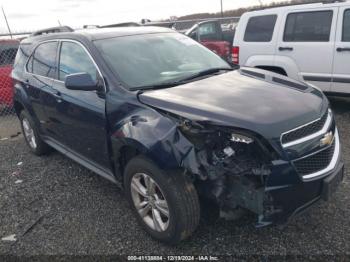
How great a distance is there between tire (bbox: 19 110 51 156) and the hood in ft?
9.17

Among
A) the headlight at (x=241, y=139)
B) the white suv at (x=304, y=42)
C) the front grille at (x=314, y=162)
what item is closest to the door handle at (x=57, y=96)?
the headlight at (x=241, y=139)

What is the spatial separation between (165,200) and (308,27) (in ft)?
16.1

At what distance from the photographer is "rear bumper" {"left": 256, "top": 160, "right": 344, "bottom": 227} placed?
2.53m

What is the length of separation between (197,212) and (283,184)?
28.2 inches

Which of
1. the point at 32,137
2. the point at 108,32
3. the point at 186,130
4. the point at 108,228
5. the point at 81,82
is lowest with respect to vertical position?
the point at 108,228

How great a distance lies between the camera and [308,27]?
6.33 meters

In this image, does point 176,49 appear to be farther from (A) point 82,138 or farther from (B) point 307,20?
(B) point 307,20

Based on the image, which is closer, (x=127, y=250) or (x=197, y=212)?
(x=197, y=212)

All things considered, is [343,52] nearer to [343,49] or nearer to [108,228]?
[343,49]

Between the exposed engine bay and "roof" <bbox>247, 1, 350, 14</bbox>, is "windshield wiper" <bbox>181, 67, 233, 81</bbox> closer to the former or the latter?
the exposed engine bay

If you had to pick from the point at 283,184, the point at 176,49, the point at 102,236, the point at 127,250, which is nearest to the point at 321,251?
the point at 283,184

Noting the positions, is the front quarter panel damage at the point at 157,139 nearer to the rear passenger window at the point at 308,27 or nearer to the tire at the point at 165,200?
the tire at the point at 165,200

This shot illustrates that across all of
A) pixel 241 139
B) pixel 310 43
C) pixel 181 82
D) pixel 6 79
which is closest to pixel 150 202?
pixel 241 139

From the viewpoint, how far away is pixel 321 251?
2.87 m
